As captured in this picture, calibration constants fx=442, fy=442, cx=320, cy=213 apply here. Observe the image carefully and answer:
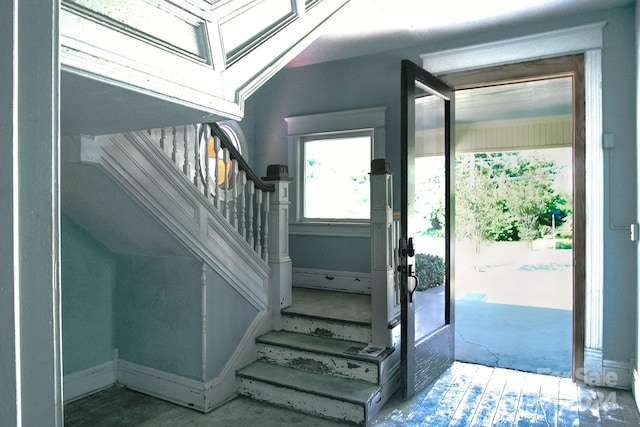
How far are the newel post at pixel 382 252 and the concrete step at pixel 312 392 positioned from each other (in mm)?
450

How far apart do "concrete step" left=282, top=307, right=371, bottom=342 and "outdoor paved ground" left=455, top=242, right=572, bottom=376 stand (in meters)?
1.24

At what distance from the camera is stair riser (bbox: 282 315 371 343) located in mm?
3513

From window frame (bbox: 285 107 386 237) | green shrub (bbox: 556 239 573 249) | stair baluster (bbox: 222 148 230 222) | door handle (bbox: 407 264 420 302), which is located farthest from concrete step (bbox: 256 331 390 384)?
green shrub (bbox: 556 239 573 249)

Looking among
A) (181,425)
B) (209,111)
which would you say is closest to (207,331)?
(181,425)

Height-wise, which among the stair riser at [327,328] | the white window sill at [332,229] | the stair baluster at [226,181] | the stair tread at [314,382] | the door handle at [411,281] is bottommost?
the stair tread at [314,382]

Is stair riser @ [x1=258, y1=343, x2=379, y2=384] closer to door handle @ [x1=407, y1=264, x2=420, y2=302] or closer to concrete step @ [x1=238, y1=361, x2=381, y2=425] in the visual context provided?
concrete step @ [x1=238, y1=361, x2=381, y2=425]

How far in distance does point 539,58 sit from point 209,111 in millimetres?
3398

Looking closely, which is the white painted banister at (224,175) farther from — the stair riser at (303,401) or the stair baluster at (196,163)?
the stair riser at (303,401)

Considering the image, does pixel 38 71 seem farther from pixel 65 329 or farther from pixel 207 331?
pixel 65 329

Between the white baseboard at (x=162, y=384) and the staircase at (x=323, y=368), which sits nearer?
the staircase at (x=323, y=368)

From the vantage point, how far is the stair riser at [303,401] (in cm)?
290

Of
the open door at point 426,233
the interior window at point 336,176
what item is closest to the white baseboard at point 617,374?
the open door at point 426,233

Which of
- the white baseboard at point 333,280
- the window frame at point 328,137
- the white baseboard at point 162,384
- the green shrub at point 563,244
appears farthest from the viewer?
the green shrub at point 563,244

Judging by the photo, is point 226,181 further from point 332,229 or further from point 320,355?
point 332,229
